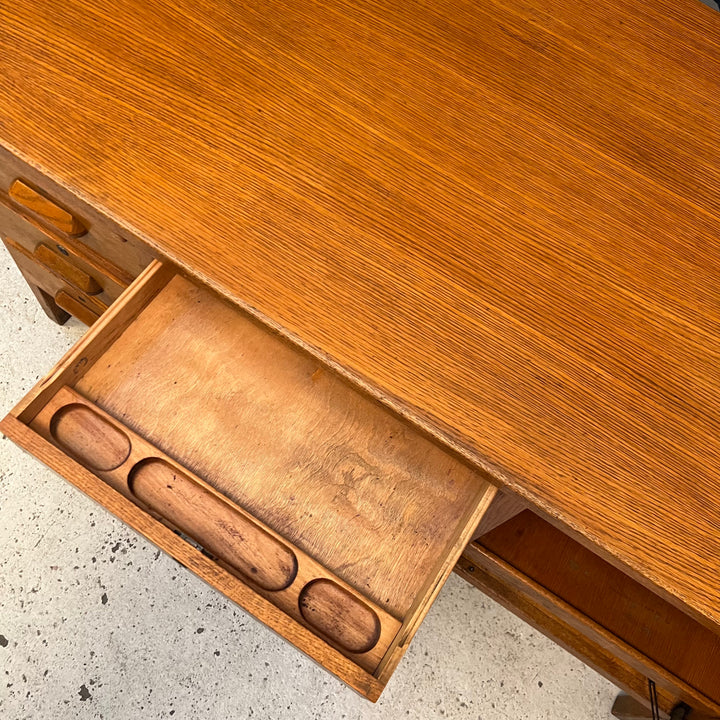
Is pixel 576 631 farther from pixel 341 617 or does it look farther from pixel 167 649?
pixel 167 649

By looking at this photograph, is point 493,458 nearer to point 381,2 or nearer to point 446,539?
point 446,539

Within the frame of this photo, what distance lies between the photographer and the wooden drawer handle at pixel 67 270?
3.54 ft

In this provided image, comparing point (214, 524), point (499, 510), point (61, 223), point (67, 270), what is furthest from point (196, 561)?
point (67, 270)

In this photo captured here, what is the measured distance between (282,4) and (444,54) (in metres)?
0.22

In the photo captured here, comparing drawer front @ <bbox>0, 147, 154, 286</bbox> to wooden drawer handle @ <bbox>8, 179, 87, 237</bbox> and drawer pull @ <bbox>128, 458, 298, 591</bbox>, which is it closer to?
wooden drawer handle @ <bbox>8, 179, 87, 237</bbox>

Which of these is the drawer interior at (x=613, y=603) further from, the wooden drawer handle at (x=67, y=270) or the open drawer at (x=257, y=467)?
the wooden drawer handle at (x=67, y=270)

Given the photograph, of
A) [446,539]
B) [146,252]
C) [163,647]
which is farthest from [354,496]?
[163,647]

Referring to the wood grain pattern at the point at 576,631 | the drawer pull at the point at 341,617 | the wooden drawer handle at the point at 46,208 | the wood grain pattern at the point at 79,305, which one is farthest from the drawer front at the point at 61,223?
the wood grain pattern at the point at 576,631

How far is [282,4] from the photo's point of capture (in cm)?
90

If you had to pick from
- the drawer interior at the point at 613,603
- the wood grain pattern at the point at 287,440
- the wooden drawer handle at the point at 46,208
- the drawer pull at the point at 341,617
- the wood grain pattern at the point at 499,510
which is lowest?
the drawer pull at the point at 341,617

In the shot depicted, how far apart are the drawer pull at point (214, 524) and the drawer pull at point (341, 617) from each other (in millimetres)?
33

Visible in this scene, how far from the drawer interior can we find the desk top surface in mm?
398

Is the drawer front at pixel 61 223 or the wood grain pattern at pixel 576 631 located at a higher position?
the wood grain pattern at pixel 576 631

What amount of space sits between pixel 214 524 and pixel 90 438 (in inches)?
6.7
